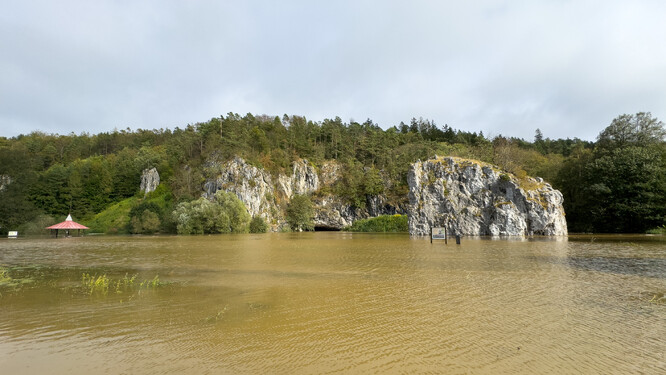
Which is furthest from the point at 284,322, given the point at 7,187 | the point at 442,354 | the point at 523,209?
the point at 7,187

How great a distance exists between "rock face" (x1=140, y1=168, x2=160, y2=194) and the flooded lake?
7517 centimetres

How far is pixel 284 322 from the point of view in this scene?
7.16 meters

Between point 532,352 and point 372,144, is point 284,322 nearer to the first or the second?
point 532,352

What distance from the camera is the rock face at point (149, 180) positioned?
8131 cm

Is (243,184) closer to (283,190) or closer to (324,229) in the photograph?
(283,190)

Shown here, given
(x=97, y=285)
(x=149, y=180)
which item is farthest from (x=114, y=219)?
(x=97, y=285)

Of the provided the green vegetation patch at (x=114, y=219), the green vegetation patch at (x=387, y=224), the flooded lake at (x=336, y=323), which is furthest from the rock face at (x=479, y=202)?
the green vegetation patch at (x=114, y=219)

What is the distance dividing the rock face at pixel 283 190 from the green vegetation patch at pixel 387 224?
1334 centimetres

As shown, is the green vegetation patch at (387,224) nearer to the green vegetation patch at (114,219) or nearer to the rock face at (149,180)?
the green vegetation patch at (114,219)

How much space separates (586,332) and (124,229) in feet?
244

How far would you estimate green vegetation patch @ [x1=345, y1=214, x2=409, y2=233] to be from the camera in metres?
65.6

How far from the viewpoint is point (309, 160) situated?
3696 inches

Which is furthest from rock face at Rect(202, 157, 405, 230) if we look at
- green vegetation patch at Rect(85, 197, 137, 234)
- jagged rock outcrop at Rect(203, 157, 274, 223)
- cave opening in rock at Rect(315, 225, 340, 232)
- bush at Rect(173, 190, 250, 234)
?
green vegetation patch at Rect(85, 197, 137, 234)

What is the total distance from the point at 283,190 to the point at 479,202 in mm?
47904
